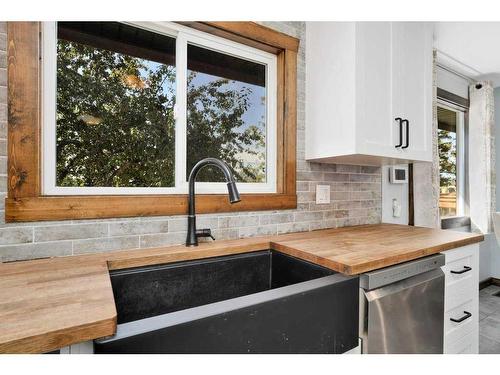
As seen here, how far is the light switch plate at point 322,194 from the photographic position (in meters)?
1.71

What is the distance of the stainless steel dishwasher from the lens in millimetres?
912

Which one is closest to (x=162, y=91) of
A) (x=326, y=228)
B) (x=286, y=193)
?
(x=286, y=193)

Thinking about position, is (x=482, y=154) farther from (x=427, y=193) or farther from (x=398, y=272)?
(x=398, y=272)

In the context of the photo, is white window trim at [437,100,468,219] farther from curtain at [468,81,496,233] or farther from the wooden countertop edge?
the wooden countertop edge

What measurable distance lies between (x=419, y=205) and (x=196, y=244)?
78.2 inches

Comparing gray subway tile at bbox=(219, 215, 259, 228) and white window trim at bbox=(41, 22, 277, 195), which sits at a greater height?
white window trim at bbox=(41, 22, 277, 195)

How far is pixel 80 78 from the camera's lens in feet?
3.91

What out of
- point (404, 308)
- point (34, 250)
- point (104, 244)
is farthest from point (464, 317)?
point (34, 250)

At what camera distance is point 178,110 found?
1.36 metres

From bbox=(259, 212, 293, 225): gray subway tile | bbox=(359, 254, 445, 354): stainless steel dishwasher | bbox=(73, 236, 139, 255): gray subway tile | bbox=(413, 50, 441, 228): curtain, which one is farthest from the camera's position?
bbox=(413, 50, 441, 228): curtain

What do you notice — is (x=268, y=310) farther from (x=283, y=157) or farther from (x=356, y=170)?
(x=356, y=170)

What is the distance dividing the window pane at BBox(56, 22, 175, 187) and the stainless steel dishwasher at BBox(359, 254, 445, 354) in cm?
104

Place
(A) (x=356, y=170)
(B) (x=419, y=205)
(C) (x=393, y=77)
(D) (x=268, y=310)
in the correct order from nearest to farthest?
(D) (x=268, y=310) < (C) (x=393, y=77) < (A) (x=356, y=170) < (B) (x=419, y=205)

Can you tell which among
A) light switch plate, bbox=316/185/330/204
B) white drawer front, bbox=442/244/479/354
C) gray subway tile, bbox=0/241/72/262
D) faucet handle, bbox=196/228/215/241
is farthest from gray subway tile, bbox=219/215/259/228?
white drawer front, bbox=442/244/479/354
